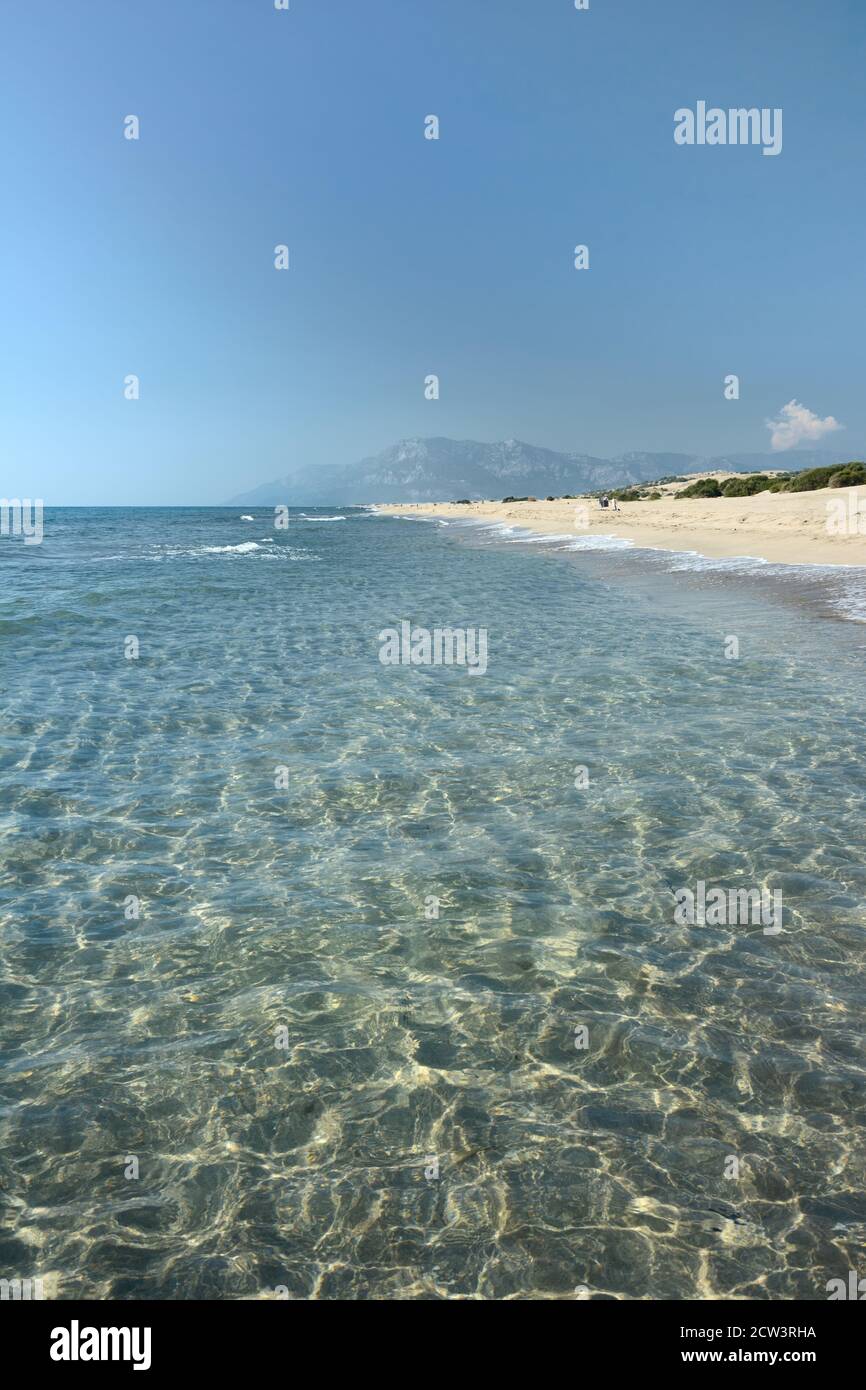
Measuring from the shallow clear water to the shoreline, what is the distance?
2532 cm

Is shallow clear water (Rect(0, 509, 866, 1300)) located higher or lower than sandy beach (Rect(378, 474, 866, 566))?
lower

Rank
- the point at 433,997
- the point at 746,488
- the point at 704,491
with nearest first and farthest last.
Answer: the point at 433,997 → the point at 746,488 → the point at 704,491

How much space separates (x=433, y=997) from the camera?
7.15 m

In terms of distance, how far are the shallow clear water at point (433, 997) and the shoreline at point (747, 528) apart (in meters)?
25.3

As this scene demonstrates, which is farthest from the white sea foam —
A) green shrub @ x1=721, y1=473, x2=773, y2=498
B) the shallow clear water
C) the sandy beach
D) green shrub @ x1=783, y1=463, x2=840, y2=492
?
the shallow clear water

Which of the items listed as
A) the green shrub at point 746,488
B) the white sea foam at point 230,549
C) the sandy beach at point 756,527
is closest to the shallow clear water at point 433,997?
the sandy beach at point 756,527

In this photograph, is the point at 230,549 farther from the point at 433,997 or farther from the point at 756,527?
the point at 433,997

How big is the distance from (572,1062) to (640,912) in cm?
258

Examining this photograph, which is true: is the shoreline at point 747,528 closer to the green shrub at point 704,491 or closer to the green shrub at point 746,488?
the green shrub at point 746,488

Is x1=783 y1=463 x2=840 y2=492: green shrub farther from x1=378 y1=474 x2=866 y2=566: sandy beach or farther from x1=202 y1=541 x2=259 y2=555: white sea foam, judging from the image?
x1=202 y1=541 x2=259 y2=555: white sea foam

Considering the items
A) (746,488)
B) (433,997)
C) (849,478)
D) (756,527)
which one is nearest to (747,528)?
(756,527)

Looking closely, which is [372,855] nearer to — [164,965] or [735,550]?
[164,965]

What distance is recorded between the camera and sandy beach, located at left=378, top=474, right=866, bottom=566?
39.2 m

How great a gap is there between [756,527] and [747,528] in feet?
2.23
